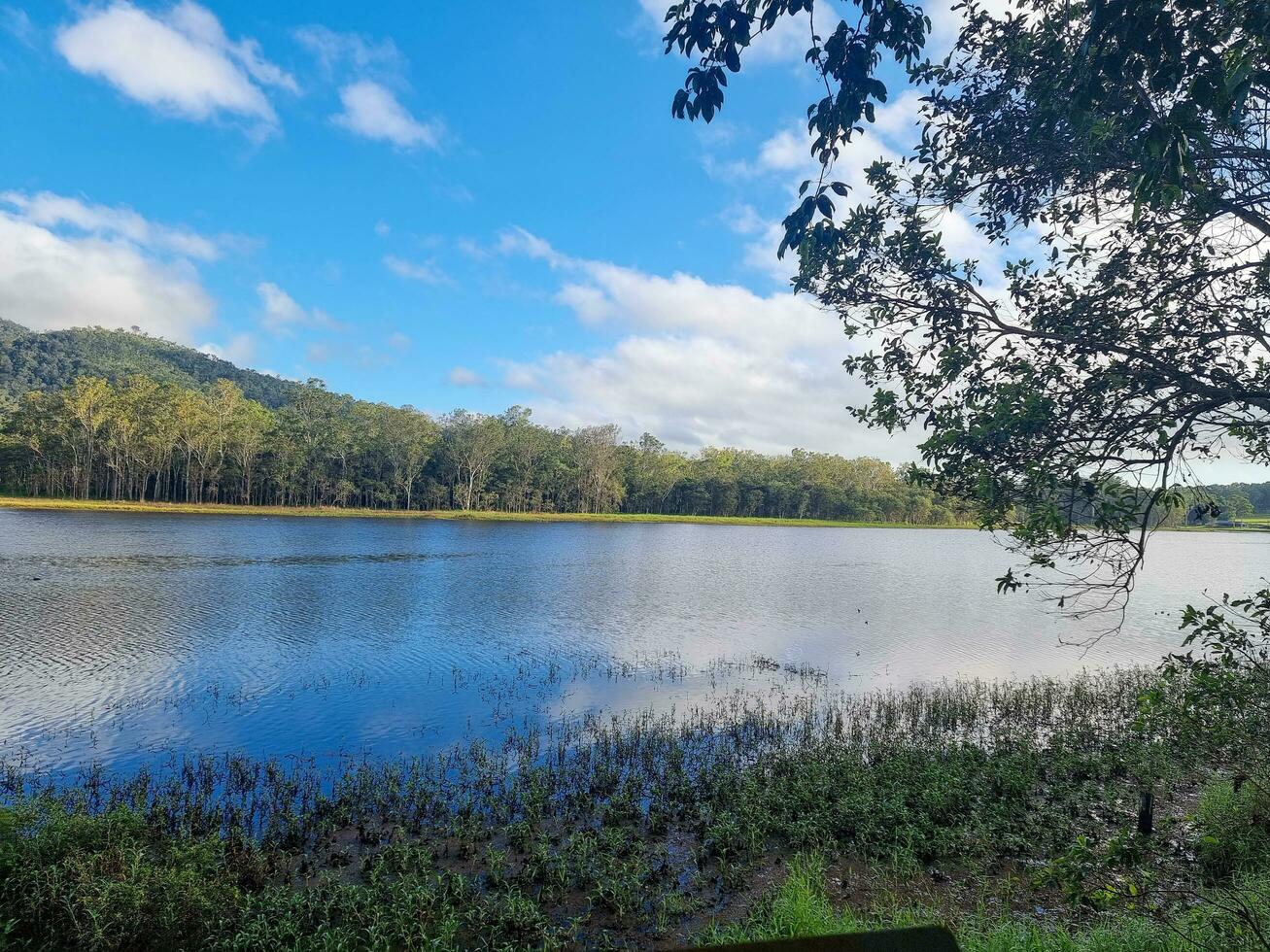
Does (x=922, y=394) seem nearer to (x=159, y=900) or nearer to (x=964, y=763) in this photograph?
(x=964, y=763)

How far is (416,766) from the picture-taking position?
1205cm

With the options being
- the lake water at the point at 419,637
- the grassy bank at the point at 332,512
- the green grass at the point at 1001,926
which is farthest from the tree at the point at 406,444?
the green grass at the point at 1001,926

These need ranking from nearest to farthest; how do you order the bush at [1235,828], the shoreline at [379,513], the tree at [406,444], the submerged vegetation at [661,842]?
1. the submerged vegetation at [661,842]
2. the bush at [1235,828]
3. the shoreline at [379,513]
4. the tree at [406,444]

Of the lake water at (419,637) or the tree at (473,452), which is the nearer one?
the lake water at (419,637)

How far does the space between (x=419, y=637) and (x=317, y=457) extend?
7658 cm

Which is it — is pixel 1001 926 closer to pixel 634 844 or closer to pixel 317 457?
pixel 634 844

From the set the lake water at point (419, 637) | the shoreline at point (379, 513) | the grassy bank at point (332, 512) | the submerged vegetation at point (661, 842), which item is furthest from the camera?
the grassy bank at point (332, 512)

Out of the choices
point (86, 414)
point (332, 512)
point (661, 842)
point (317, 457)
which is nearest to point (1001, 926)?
point (661, 842)

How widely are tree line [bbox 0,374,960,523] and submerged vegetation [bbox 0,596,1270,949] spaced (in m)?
78.7

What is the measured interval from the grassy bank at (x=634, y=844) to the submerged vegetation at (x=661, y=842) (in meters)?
0.04

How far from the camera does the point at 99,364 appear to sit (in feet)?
490

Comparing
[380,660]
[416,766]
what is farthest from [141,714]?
[416,766]

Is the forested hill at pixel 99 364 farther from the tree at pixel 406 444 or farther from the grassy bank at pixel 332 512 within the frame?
the grassy bank at pixel 332 512

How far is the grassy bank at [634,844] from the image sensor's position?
263 inches
